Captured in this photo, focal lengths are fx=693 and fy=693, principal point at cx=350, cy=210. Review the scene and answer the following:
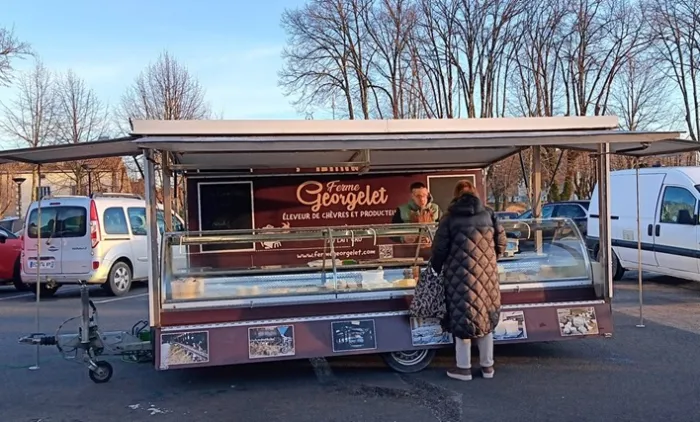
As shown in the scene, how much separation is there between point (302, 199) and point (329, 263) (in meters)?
3.03

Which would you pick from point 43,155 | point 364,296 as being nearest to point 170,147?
point 43,155

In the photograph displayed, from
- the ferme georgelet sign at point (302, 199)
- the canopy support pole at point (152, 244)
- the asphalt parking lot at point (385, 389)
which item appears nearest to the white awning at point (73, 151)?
the canopy support pole at point (152, 244)

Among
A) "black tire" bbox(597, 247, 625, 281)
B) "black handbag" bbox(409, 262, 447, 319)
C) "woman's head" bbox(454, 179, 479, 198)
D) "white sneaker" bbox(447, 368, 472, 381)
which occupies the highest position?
"woman's head" bbox(454, 179, 479, 198)

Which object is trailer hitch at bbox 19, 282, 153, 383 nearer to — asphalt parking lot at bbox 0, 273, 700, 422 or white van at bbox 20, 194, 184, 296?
asphalt parking lot at bbox 0, 273, 700, 422

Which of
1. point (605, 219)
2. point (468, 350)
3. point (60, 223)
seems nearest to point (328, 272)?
point (468, 350)

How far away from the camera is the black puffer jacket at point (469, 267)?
6012 millimetres

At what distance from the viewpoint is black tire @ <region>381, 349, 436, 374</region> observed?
6.55m

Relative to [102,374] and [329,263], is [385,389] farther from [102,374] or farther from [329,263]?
[102,374]

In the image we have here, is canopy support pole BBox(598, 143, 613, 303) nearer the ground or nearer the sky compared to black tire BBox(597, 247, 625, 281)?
nearer the sky

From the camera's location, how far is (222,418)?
5.41 m

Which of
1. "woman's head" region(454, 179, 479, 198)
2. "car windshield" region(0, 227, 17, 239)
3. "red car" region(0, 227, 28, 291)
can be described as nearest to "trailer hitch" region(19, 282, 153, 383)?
"woman's head" region(454, 179, 479, 198)

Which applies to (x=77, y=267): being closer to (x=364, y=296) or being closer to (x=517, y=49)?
(x=364, y=296)

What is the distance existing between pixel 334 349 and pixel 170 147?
7.48 ft

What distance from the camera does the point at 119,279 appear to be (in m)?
13.6
